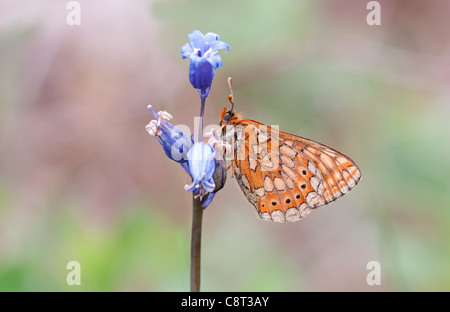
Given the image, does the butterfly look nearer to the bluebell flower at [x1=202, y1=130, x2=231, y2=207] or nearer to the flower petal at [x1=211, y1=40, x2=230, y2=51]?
the bluebell flower at [x1=202, y1=130, x2=231, y2=207]

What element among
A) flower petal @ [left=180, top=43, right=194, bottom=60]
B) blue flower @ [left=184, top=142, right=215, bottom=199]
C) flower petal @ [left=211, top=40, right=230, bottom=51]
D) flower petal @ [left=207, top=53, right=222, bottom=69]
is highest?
flower petal @ [left=211, top=40, right=230, bottom=51]

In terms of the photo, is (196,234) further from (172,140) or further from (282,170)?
(282,170)

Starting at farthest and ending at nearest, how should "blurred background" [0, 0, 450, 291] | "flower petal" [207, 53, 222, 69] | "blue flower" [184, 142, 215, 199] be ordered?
"blurred background" [0, 0, 450, 291], "flower petal" [207, 53, 222, 69], "blue flower" [184, 142, 215, 199]

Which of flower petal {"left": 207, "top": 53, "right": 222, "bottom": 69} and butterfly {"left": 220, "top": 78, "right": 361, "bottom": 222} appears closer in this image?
flower petal {"left": 207, "top": 53, "right": 222, "bottom": 69}

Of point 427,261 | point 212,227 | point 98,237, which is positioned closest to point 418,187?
point 427,261

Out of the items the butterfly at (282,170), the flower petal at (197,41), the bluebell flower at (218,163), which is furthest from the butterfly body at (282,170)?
the flower petal at (197,41)

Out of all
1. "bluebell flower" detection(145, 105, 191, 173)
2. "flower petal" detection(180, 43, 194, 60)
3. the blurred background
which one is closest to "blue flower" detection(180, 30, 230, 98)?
"flower petal" detection(180, 43, 194, 60)

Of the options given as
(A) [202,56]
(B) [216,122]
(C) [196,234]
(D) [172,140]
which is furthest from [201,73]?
(B) [216,122]
